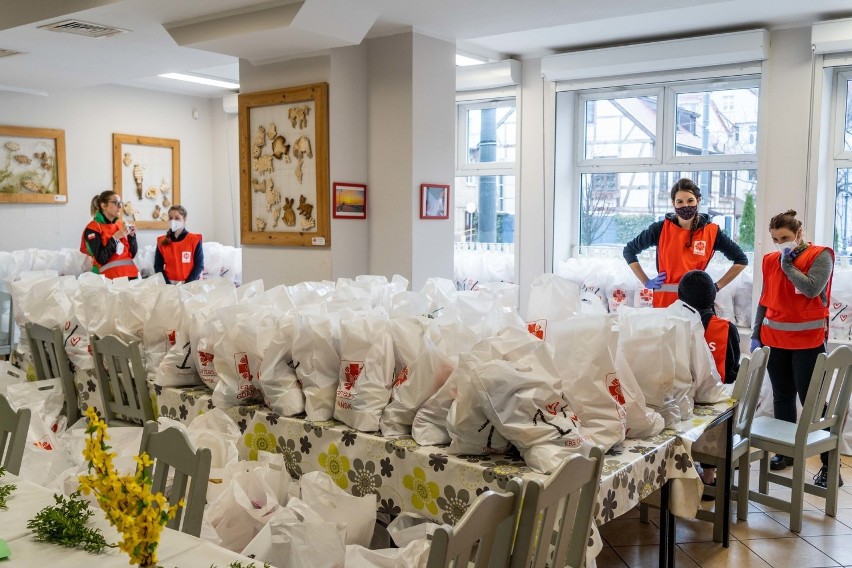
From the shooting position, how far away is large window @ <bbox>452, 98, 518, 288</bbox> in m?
7.15

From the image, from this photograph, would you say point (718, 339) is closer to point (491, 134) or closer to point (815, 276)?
point (815, 276)

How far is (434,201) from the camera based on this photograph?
520cm

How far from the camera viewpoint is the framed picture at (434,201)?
A: 201 inches

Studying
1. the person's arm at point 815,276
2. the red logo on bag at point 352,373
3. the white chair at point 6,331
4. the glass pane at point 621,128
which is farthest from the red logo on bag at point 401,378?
the glass pane at point 621,128

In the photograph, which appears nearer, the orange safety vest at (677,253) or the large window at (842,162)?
the orange safety vest at (677,253)

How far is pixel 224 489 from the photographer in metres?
2.49

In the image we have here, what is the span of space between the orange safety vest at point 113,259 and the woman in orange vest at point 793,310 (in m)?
4.68

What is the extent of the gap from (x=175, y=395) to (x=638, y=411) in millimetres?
1884

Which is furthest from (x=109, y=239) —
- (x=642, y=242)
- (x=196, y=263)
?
(x=642, y=242)

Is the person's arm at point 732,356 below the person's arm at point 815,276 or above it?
below

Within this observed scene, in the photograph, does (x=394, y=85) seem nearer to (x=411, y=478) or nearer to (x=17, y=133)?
(x=411, y=478)

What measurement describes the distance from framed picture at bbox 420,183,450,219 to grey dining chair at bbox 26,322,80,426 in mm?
2339

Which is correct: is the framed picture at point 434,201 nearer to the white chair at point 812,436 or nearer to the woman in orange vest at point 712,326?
the woman in orange vest at point 712,326

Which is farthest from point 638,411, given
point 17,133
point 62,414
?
point 17,133
